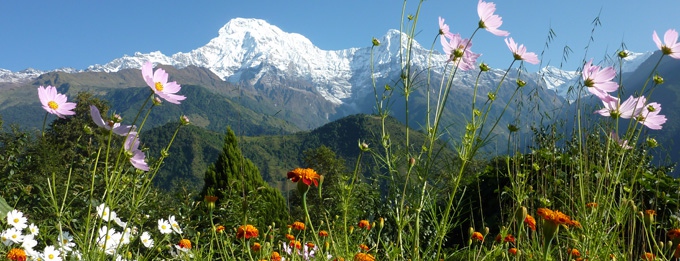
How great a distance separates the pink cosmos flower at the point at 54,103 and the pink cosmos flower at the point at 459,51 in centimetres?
83

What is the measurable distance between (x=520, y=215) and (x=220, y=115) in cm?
17519

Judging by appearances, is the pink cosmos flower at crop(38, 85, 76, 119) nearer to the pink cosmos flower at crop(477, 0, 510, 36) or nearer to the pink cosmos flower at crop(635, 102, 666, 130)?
the pink cosmos flower at crop(477, 0, 510, 36)

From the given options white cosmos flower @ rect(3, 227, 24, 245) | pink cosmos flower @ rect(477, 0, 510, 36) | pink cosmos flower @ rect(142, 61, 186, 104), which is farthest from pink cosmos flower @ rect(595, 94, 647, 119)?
white cosmos flower @ rect(3, 227, 24, 245)

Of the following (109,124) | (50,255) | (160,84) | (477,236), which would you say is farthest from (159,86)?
(477,236)

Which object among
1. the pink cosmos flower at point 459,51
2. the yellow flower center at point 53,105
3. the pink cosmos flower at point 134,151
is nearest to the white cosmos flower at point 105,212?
the pink cosmos flower at point 134,151

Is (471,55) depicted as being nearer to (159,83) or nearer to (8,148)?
(159,83)

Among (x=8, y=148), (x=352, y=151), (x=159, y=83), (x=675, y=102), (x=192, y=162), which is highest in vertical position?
(x=675, y=102)

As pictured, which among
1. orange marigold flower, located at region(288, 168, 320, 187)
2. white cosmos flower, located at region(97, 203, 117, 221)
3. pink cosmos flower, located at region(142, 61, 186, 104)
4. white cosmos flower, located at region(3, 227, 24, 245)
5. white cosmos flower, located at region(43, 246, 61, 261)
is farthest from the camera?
white cosmos flower, located at region(3, 227, 24, 245)

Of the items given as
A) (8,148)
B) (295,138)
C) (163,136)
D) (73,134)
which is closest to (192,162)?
(163,136)

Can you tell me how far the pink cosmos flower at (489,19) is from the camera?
1198 millimetres

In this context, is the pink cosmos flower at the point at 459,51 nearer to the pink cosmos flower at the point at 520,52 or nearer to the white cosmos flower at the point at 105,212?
the pink cosmos flower at the point at 520,52

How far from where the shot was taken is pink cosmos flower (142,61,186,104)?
94cm

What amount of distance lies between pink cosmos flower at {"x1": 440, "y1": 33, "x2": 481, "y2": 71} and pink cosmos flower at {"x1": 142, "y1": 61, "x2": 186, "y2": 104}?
64cm

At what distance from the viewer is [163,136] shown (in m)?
76.6
